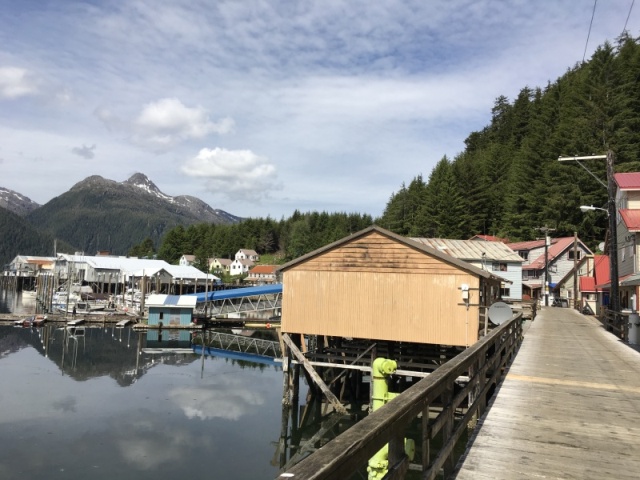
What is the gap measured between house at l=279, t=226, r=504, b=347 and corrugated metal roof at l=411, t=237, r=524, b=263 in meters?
23.5

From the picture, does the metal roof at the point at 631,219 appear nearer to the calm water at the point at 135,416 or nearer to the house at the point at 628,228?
the house at the point at 628,228

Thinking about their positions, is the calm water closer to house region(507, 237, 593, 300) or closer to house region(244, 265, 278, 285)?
house region(507, 237, 593, 300)

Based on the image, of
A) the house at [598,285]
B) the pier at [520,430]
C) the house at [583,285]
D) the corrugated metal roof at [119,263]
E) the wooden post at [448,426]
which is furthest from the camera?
the corrugated metal roof at [119,263]

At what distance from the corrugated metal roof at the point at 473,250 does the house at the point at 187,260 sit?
4073 inches

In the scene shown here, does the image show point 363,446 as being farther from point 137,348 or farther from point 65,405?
point 137,348

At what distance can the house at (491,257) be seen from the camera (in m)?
46.5

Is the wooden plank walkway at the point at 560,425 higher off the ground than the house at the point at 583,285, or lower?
lower

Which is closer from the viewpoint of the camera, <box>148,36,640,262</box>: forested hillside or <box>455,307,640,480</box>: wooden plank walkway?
<box>455,307,640,480</box>: wooden plank walkway

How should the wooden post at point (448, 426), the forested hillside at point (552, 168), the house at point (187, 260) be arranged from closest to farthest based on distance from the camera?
the wooden post at point (448, 426) < the forested hillside at point (552, 168) < the house at point (187, 260)

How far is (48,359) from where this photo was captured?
35.4 m

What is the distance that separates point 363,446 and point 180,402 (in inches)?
933

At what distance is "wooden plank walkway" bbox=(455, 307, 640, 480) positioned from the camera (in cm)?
529

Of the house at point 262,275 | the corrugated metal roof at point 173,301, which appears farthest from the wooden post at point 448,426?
the house at point 262,275

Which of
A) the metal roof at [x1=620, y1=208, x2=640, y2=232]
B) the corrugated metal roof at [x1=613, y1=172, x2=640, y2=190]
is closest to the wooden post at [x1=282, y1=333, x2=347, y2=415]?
the metal roof at [x1=620, y1=208, x2=640, y2=232]
